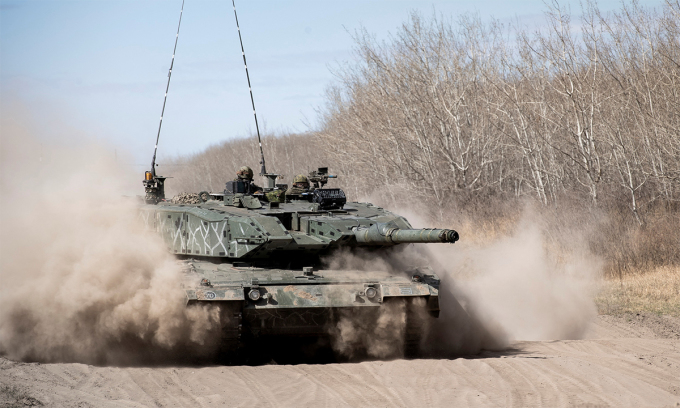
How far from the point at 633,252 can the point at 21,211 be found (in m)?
12.6

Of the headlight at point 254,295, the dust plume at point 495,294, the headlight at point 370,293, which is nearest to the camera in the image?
the headlight at point 254,295

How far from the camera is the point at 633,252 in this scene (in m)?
16.2

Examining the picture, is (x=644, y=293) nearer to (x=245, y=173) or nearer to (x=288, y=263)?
(x=288, y=263)

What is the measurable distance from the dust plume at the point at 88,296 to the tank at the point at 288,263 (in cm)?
41

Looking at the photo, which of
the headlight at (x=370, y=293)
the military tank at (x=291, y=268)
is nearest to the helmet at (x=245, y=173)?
the military tank at (x=291, y=268)

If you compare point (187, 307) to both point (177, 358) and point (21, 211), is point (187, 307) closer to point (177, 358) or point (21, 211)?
point (177, 358)

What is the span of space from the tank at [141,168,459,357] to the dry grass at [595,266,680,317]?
16.6ft

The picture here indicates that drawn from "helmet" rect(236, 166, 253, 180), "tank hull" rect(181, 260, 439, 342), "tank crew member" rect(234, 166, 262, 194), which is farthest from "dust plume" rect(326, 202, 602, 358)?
"helmet" rect(236, 166, 253, 180)

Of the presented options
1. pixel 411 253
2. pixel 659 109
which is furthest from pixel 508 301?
pixel 659 109

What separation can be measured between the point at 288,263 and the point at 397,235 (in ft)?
6.38

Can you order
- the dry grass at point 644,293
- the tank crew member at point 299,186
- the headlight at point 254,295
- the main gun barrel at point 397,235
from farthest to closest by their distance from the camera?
the dry grass at point 644,293
the tank crew member at point 299,186
the headlight at point 254,295
the main gun barrel at point 397,235

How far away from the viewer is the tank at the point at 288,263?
932 centimetres

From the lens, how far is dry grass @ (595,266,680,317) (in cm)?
1362

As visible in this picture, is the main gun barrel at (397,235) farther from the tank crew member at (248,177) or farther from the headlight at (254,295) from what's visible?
the tank crew member at (248,177)
